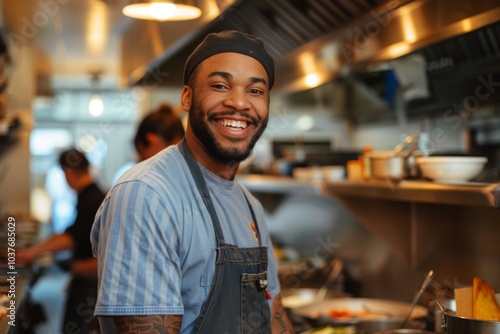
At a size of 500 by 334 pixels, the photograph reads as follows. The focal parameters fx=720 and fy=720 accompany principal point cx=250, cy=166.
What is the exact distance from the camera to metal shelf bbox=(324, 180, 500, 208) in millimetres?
2217

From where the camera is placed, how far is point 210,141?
196cm

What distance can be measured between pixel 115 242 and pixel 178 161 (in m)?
0.33

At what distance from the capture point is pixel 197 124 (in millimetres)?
1965

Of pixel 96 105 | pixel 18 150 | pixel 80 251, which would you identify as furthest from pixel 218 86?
pixel 96 105

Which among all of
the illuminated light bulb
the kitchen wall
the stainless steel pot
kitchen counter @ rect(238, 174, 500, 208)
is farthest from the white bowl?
the illuminated light bulb

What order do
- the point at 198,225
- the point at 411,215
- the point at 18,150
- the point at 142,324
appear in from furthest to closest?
the point at 18,150 → the point at 411,215 → the point at 198,225 → the point at 142,324

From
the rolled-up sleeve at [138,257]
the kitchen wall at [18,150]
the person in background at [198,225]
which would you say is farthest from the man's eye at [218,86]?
the kitchen wall at [18,150]

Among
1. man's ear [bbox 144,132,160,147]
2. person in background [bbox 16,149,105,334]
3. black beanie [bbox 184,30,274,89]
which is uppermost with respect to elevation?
black beanie [bbox 184,30,274,89]

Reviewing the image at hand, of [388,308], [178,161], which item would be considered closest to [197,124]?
[178,161]

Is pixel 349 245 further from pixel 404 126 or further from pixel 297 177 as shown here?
pixel 404 126

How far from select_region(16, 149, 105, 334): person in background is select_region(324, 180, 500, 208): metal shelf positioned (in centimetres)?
171

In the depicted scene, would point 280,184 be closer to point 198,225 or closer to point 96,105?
point 198,225

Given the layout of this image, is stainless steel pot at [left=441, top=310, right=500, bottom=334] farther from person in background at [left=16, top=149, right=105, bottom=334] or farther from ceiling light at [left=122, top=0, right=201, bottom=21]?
person in background at [left=16, top=149, right=105, bottom=334]

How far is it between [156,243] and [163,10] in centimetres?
185
